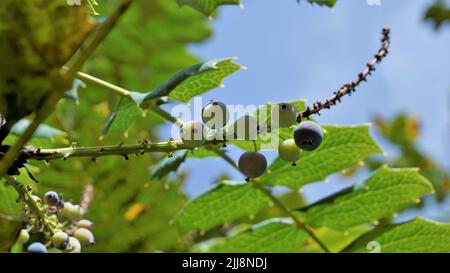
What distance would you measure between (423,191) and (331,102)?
3.51 feet

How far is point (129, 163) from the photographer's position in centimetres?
337

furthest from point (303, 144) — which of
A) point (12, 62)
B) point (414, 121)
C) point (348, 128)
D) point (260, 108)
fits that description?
point (414, 121)

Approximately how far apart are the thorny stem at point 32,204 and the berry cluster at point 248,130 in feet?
1.15

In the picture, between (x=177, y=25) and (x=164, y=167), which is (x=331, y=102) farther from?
(x=177, y=25)

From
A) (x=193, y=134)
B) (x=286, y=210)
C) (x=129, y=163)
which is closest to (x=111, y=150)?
(x=193, y=134)

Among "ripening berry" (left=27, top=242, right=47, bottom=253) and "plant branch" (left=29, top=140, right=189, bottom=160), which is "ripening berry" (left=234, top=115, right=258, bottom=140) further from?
"ripening berry" (left=27, top=242, right=47, bottom=253)

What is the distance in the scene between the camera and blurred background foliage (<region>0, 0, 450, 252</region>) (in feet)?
9.68

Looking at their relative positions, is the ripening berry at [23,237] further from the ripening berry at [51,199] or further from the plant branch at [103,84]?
the plant branch at [103,84]

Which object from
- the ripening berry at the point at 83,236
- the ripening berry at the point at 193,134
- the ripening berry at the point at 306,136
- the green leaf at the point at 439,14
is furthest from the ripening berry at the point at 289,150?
the green leaf at the point at 439,14

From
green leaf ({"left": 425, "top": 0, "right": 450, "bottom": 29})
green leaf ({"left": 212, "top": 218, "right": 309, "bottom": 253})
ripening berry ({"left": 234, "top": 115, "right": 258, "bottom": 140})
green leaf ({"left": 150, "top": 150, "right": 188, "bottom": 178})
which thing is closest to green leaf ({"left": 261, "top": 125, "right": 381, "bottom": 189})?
green leaf ({"left": 212, "top": 218, "right": 309, "bottom": 253})

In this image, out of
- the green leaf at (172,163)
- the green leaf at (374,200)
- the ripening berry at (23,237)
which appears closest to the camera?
the ripening berry at (23,237)

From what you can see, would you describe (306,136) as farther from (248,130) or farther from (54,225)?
(54,225)

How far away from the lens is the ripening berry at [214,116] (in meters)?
1.50

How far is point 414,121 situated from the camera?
22.4ft
